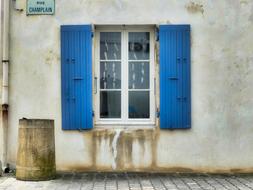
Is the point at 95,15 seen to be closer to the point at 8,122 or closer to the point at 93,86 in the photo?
the point at 93,86

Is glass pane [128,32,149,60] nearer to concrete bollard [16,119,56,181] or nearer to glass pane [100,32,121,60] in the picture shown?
glass pane [100,32,121,60]

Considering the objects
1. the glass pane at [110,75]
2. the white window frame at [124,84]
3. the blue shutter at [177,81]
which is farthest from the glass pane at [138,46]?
the blue shutter at [177,81]

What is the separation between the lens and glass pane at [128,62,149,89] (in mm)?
9938

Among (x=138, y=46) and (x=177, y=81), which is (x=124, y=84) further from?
(x=177, y=81)

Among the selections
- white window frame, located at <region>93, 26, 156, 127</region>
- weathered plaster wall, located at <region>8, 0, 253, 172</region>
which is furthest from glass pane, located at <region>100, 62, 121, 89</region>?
weathered plaster wall, located at <region>8, 0, 253, 172</region>

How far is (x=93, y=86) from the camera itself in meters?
9.76

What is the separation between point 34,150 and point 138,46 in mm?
3041

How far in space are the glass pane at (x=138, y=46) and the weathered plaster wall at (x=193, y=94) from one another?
1.28ft

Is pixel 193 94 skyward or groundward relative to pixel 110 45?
groundward

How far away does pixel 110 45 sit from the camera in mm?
9961

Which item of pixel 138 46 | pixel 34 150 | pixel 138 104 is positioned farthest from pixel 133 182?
pixel 138 46

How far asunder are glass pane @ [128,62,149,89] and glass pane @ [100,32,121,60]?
36 cm

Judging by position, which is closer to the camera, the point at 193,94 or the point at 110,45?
the point at 193,94

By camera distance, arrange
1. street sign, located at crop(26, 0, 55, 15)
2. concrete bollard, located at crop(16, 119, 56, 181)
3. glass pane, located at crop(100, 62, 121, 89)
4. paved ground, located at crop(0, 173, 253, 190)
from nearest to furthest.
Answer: paved ground, located at crop(0, 173, 253, 190), concrete bollard, located at crop(16, 119, 56, 181), street sign, located at crop(26, 0, 55, 15), glass pane, located at crop(100, 62, 121, 89)
